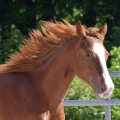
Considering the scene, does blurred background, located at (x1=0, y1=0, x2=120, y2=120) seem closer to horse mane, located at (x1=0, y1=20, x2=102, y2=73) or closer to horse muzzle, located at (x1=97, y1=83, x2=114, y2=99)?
horse mane, located at (x1=0, y1=20, x2=102, y2=73)

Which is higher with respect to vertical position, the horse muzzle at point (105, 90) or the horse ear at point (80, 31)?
the horse ear at point (80, 31)

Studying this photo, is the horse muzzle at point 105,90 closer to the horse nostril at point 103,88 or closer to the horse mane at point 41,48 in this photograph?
the horse nostril at point 103,88

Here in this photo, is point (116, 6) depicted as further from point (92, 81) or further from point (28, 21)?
point (92, 81)

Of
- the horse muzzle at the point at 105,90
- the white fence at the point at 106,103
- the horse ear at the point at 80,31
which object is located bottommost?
the white fence at the point at 106,103

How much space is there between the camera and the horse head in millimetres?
2441

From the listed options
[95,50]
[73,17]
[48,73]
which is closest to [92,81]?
[95,50]

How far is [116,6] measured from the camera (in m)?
10.2

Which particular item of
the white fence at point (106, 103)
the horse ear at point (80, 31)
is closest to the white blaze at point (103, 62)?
the horse ear at point (80, 31)

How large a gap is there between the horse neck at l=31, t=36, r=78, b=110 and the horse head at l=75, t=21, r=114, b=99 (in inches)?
4.7

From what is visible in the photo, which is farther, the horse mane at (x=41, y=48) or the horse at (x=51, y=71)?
the horse mane at (x=41, y=48)

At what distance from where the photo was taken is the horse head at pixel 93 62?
244 centimetres

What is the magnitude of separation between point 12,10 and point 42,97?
8293mm

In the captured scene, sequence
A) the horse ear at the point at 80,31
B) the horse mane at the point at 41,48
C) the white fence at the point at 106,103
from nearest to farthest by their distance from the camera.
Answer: the horse ear at the point at 80,31, the horse mane at the point at 41,48, the white fence at the point at 106,103

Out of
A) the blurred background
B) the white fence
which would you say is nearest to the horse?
the white fence
